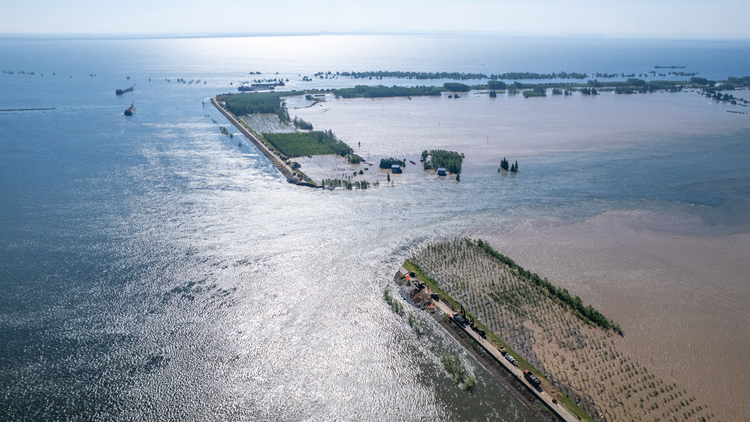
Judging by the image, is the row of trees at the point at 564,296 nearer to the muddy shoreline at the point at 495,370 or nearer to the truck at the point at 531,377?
the truck at the point at 531,377

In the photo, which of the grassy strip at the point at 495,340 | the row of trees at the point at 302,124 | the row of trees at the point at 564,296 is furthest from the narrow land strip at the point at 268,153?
the row of trees at the point at 564,296

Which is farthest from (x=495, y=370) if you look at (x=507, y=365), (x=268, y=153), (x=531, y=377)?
(x=268, y=153)

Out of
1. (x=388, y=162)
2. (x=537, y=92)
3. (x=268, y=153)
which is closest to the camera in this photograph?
(x=388, y=162)

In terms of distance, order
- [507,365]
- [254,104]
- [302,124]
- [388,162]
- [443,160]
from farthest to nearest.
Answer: [254,104]
[302,124]
[443,160]
[388,162]
[507,365]

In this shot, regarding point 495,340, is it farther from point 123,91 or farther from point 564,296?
point 123,91

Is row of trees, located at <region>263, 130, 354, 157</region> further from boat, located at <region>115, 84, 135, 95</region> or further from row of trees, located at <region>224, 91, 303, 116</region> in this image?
boat, located at <region>115, 84, 135, 95</region>

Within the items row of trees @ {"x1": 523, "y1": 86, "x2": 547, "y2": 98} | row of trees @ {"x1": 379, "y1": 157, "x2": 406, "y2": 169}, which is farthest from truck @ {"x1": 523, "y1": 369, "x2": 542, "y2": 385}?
row of trees @ {"x1": 523, "y1": 86, "x2": 547, "y2": 98}

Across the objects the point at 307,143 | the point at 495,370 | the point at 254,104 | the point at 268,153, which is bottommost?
the point at 495,370
